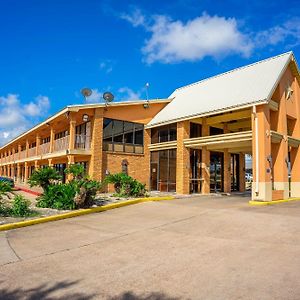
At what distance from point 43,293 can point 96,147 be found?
1678 centimetres

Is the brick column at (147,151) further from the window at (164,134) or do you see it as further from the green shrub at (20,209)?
the green shrub at (20,209)

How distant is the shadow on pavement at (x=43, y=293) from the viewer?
14.7ft

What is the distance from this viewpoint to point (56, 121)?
81.9 ft

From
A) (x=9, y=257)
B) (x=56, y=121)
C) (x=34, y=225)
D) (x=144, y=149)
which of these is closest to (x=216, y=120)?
(x=144, y=149)

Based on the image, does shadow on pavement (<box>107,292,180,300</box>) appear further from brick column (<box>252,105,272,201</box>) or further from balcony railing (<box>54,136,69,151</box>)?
balcony railing (<box>54,136,69,151</box>)

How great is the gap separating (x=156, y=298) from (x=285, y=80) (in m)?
19.4

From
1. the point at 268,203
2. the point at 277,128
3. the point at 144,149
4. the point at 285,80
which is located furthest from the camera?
the point at 144,149

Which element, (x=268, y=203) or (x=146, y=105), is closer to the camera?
(x=268, y=203)

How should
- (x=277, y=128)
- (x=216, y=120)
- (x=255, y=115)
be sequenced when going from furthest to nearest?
(x=216, y=120) → (x=277, y=128) → (x=255, y=115)

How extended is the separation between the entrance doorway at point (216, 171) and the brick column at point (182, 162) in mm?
2799

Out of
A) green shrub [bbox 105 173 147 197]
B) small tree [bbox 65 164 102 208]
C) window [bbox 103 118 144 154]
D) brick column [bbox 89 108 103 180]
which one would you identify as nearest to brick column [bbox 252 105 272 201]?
green shrub [bbox 105 173 147 197]

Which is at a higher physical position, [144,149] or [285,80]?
[285,80]

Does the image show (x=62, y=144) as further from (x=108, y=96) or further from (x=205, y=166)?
(x=205, y=166)

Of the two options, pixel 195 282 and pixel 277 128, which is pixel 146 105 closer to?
pixel 277 128
